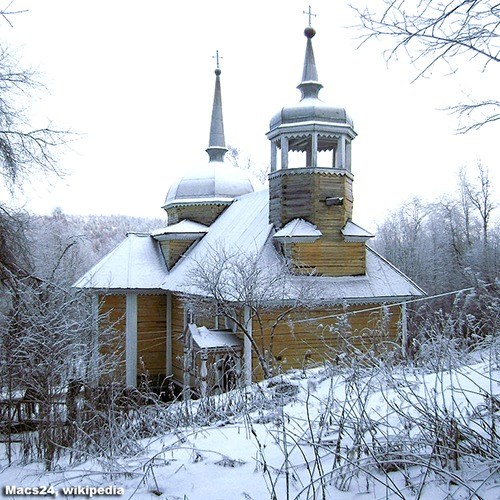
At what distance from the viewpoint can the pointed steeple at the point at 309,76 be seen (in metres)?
16.0

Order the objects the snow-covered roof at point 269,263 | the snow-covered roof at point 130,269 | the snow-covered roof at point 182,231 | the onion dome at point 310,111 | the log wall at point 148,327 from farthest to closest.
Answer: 1. the snow-covered roof at point 182,231
2. the log wall at point 148,327
3. the snow-covered roof at point 130,269
4. the onion dome at point 310,111
5. the snow-covered roof at point 269,263

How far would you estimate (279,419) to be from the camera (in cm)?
358

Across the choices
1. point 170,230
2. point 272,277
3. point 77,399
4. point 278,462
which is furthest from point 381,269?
point 278,462

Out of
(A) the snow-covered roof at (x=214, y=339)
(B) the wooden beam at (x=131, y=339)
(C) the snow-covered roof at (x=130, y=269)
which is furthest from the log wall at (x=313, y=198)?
(B) the wooden beam at (x=131, y=339)

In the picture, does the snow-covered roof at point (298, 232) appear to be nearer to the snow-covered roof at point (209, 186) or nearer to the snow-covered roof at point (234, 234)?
the snow-covered roof at point (234, 234)

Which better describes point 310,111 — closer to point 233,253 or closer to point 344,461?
point 233,253

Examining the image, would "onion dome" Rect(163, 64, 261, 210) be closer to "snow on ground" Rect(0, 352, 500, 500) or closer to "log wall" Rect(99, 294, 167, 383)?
"log wall" Rect(99, 294, 167, 383)

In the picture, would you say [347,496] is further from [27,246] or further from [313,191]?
[313,191]

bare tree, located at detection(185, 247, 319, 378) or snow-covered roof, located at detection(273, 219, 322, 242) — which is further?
snow-covered roof, located at detection(273, 219, 322, 242)

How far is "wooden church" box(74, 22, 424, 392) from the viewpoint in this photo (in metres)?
13.7

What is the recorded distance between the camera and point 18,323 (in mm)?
9461

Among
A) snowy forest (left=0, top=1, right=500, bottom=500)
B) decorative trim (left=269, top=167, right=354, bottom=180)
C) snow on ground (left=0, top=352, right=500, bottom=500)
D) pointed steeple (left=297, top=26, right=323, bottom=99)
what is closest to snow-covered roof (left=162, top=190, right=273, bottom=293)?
decorative trim (left=269, top=167, right=354, bottom=180)

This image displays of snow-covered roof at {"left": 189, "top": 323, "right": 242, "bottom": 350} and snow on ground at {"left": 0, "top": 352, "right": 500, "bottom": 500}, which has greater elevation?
snow on ground at {"left": 0, "top": 352, "right": 500, "bottom": 500}

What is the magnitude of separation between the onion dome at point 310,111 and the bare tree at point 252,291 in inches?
168
